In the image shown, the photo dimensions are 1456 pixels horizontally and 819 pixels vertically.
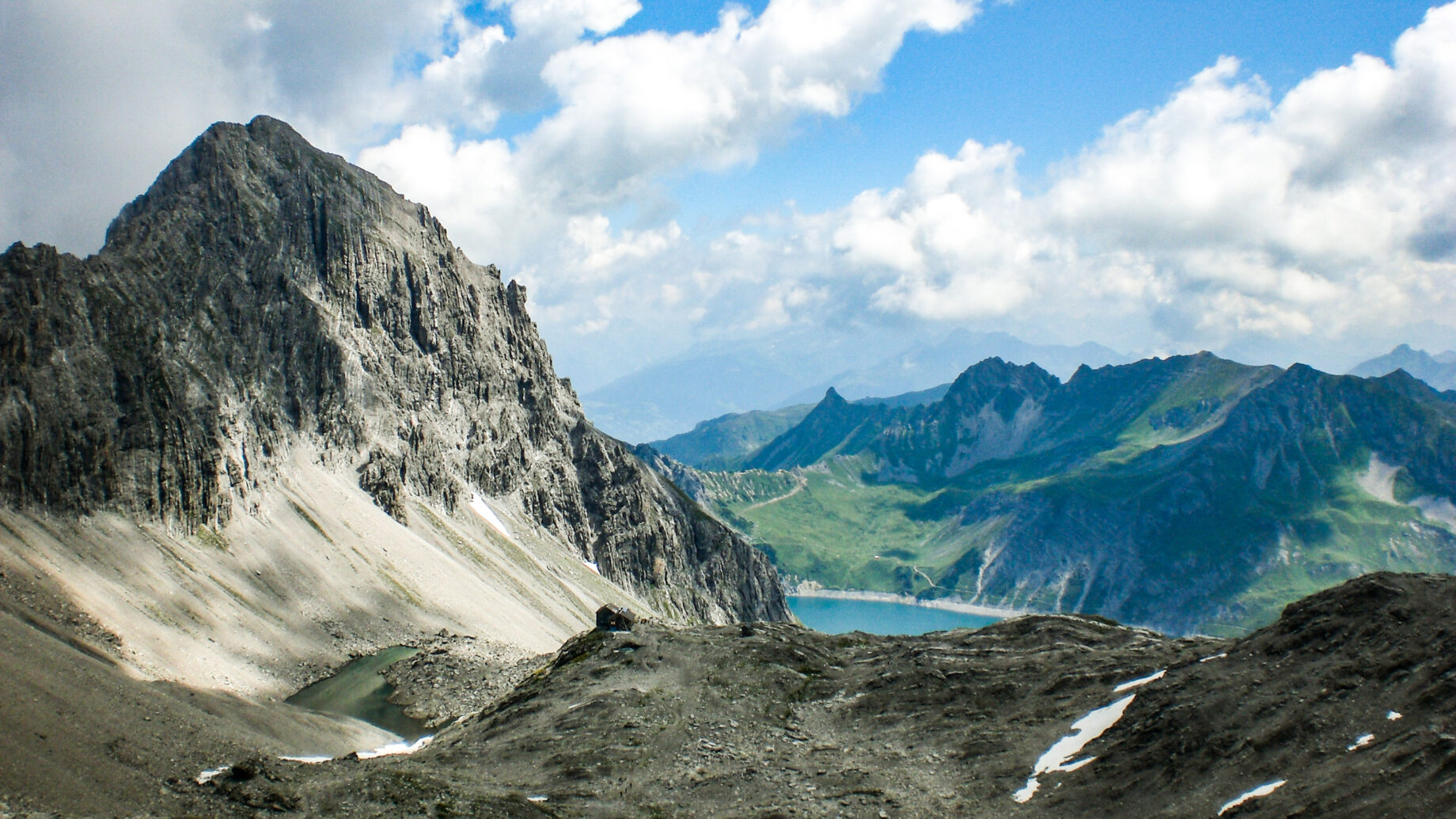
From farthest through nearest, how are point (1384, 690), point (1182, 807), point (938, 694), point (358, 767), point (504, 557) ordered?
point (504, 557) → point (938, 694) → point (358, 767) → point (1384, 690) → point (1182, 807)

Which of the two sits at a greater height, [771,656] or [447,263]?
[447,263]

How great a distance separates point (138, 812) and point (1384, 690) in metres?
46.6

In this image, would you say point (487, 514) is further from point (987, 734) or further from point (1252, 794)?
point (1252, 794)

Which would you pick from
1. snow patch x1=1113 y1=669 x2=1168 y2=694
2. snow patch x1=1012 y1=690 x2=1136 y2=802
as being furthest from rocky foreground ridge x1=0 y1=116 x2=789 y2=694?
snow patch x1=1113 y1=669 x2=1168 y2=694

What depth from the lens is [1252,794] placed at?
3017cm

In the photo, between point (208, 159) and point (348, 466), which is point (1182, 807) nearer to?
point (348, 466)

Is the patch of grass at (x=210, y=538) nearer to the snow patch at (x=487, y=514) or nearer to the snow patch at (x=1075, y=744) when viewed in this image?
the snow patch at (x=487, y=514)

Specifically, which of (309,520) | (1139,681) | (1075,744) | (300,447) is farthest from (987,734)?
(300,447)

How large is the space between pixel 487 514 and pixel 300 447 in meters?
33.8

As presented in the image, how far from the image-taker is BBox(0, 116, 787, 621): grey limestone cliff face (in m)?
86.8

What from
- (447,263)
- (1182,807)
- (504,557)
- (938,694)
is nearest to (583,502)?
(504,557)

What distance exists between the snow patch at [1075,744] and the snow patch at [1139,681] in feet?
1.58

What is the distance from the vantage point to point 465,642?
9144 cm

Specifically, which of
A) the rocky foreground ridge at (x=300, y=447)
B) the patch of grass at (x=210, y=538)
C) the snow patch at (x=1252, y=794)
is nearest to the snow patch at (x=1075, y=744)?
the snow patch at (x=1252, y=794)
